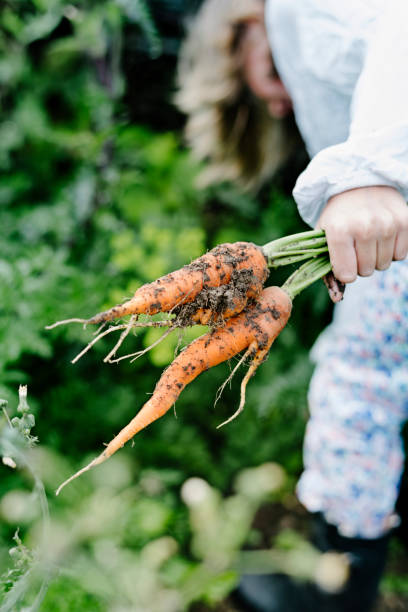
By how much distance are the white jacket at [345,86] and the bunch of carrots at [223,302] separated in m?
0.14

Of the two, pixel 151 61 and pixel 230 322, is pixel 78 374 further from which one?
pixel 151 61

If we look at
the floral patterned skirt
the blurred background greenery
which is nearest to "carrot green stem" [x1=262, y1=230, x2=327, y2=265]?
the floral patterned skirt

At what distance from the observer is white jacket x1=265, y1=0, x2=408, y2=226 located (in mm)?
982

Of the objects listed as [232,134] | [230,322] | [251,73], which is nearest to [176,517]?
[230,322]

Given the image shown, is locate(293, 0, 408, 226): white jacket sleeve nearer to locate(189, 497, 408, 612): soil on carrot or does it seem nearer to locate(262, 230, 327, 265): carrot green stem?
locate(262, 230, 327, 265): carrot green stem

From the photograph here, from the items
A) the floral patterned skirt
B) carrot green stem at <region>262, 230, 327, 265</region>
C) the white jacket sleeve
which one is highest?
the white jacket sleeve

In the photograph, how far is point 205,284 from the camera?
3.74ft

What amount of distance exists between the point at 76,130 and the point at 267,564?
2092 millimetres

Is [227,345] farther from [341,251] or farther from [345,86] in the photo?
[345,86]

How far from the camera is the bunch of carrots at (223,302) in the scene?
112 centimetres

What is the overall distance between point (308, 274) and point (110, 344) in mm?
1134

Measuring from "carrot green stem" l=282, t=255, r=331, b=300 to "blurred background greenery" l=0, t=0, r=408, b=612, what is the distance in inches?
26.4

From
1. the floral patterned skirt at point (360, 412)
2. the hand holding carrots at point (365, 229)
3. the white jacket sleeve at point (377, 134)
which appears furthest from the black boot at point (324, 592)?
the white jacket sleeve at point (377, 134)

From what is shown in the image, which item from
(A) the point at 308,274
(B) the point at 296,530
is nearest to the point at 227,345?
(A) the point at 308,274
